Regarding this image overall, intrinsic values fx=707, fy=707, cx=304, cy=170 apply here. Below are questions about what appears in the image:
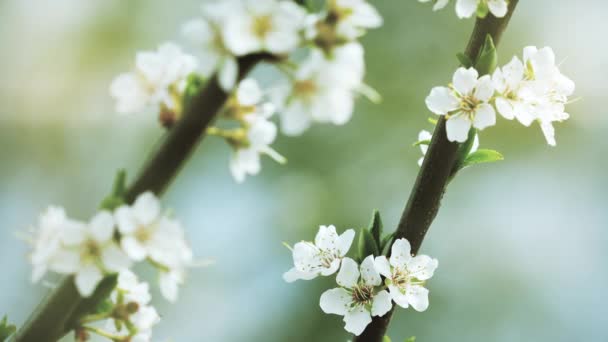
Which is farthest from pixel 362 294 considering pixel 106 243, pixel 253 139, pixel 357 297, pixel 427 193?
pixel 106 243

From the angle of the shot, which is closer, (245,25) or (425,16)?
(245,25)

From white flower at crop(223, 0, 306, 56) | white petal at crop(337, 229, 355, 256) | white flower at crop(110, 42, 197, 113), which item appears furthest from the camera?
white petal at crop(337, 229, 355, 256)

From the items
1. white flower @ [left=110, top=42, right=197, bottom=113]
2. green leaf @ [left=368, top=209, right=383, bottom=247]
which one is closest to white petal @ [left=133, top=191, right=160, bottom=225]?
white flower @ [left=110, top=42, right=197, bottom=113]

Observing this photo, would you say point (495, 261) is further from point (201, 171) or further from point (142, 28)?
point (142, 28)

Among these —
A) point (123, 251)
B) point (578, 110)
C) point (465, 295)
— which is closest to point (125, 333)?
point (123, 251)

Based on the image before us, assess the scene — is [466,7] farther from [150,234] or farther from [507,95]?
[150,234]

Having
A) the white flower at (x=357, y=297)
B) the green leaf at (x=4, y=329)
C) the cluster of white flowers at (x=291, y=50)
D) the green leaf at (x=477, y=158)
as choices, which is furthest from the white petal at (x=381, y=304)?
the green leaf at (x=4, y=329)

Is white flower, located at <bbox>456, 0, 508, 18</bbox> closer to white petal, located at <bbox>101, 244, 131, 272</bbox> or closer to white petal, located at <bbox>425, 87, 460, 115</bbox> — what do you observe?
white petal, located at <bbox>425, 87, 460, 115</bbox>
